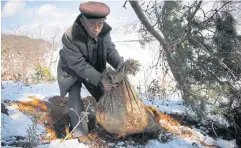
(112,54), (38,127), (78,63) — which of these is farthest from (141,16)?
(38,127)

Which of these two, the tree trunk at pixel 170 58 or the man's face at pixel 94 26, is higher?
the man's face at pixel 94 26

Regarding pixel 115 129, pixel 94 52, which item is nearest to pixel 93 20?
pixel 94 52

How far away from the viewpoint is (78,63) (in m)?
3.08

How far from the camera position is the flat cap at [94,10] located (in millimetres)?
2939

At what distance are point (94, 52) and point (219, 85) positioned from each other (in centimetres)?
170

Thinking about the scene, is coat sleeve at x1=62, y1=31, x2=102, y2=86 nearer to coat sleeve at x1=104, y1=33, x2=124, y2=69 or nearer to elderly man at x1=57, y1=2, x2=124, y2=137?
elderly man at x1=57, y1=2, x2=124, y2=137

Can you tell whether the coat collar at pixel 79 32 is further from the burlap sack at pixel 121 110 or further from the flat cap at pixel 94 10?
the burlap sack at pixel 121 110

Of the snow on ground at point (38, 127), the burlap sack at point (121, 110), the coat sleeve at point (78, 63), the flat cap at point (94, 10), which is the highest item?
the flat cap at point (94, 10)

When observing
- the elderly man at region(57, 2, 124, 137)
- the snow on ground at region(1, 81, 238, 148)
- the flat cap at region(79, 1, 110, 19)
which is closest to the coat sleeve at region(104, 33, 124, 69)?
the elderly man at region(57, 2, 124, 137)

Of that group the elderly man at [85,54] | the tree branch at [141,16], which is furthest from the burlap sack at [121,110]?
the tree branch at [141,16]

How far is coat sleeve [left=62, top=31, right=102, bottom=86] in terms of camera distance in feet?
10.1

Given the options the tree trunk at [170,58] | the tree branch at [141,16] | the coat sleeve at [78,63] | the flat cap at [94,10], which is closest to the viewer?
the flat cap at [94,10]

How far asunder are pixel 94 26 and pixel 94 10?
16cm

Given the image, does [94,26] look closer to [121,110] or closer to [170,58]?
[121,110]
